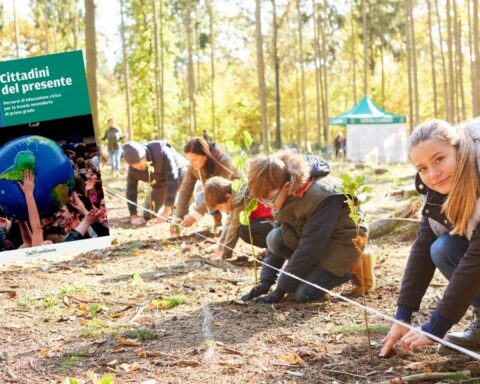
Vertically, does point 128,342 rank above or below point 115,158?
below

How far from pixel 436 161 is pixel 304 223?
5.07ft

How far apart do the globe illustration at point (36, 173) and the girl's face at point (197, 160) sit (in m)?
2.55

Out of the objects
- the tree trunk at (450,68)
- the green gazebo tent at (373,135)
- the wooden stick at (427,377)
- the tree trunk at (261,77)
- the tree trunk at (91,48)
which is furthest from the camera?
the green gazebo tent at (373,135)

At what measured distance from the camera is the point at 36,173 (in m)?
3.90

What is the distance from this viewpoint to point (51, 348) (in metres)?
3.25

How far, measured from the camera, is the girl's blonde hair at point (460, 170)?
243 centimetres

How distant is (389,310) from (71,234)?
80.7 inches

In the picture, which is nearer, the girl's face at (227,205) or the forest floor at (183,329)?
the forest floor at (183,329)

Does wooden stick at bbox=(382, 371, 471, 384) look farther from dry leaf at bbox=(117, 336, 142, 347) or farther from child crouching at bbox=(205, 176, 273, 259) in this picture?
child crouching at bbox=(205, 176, 273, 259)

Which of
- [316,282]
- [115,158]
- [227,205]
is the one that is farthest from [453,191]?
[115,158]

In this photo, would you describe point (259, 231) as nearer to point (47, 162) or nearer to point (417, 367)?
point (47, 162)

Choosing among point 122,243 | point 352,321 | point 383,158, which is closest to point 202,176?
point 122,243

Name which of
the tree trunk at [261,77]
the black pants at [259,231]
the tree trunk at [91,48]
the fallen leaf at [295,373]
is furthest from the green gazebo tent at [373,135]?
the fallen leaf at [295,373]

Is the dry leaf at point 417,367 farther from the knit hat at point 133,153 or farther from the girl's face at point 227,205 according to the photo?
Answer: the knit hat at point 133,153
